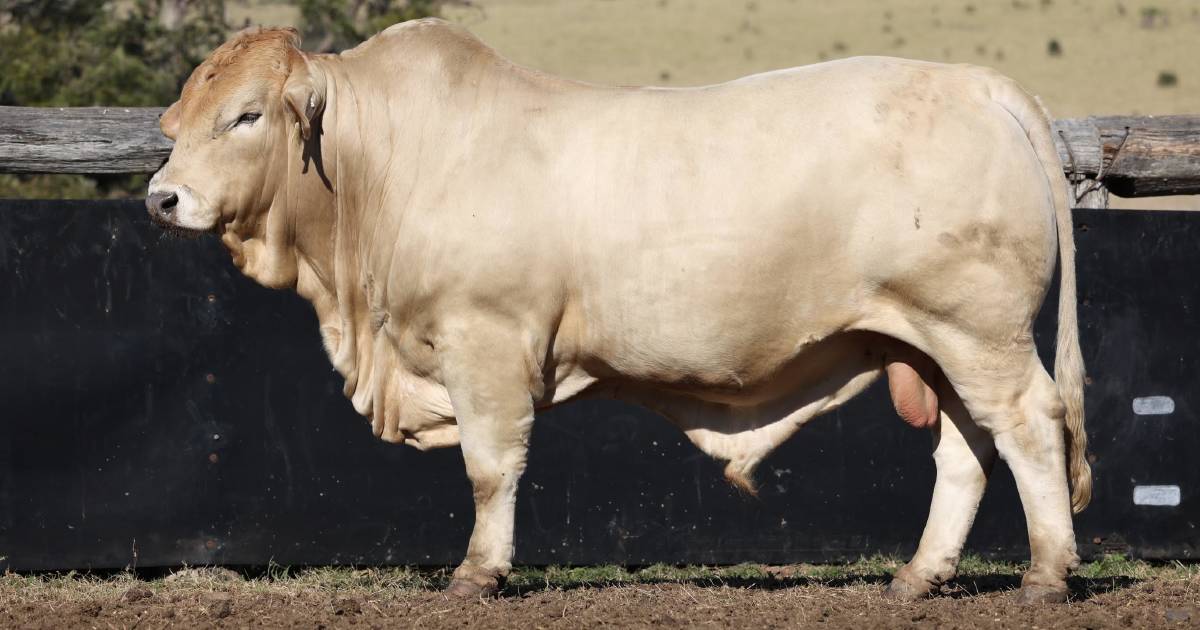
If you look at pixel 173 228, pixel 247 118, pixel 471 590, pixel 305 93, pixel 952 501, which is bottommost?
pixel 471 590

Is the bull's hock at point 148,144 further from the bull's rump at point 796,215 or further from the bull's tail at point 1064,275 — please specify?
the bull's rump at point 796,215

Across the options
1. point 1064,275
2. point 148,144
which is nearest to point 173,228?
point 148,144

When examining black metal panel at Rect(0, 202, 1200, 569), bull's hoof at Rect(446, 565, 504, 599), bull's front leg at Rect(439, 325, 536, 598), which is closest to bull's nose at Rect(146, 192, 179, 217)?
bull's front leg at Rect(439, 325, 536, 598)

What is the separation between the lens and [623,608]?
5355 mm

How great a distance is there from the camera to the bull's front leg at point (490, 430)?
17.4 feet

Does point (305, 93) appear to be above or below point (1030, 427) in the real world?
above

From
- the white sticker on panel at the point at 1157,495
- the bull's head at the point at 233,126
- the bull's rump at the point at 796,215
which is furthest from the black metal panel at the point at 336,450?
the bull's rump at the point at 796,215

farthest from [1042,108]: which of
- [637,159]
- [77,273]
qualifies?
[77,273]

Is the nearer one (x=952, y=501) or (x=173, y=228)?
(x=173, y=228)

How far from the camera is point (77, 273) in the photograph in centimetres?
709

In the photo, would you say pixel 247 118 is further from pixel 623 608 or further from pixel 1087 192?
pixel 1087 192

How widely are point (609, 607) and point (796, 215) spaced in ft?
5.01

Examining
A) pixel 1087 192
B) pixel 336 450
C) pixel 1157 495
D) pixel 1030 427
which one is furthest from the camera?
pixel 1087 192

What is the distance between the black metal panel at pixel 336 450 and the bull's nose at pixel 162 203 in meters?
1.78
